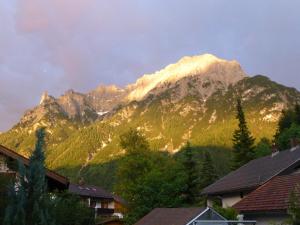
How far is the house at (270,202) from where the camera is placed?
23.7 metres

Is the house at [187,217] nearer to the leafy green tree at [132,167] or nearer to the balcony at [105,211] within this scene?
the leafy green tree at [132,167]

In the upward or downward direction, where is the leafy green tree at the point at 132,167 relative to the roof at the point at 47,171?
upward

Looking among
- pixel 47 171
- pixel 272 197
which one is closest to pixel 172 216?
pixel 272 197

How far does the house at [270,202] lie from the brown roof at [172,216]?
3.14m

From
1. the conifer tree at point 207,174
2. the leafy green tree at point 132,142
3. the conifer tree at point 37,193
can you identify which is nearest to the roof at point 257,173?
the conifer tree at point 207,174

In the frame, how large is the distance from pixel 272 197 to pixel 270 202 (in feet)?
1.93

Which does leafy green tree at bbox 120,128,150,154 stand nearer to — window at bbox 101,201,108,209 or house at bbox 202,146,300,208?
window at bbox 101,201,108,209

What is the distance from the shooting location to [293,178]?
85.7ft

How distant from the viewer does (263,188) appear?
27797 mm

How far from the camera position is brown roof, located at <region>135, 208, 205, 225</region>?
79.7 feet

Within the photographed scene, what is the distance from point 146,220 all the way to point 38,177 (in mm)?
15624

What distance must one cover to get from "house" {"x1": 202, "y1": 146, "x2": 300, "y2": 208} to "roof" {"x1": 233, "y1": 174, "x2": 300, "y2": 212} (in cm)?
506

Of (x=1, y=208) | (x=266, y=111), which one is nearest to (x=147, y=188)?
(x=1, y=208)

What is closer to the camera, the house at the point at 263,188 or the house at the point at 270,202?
the house at the point at 270,202
